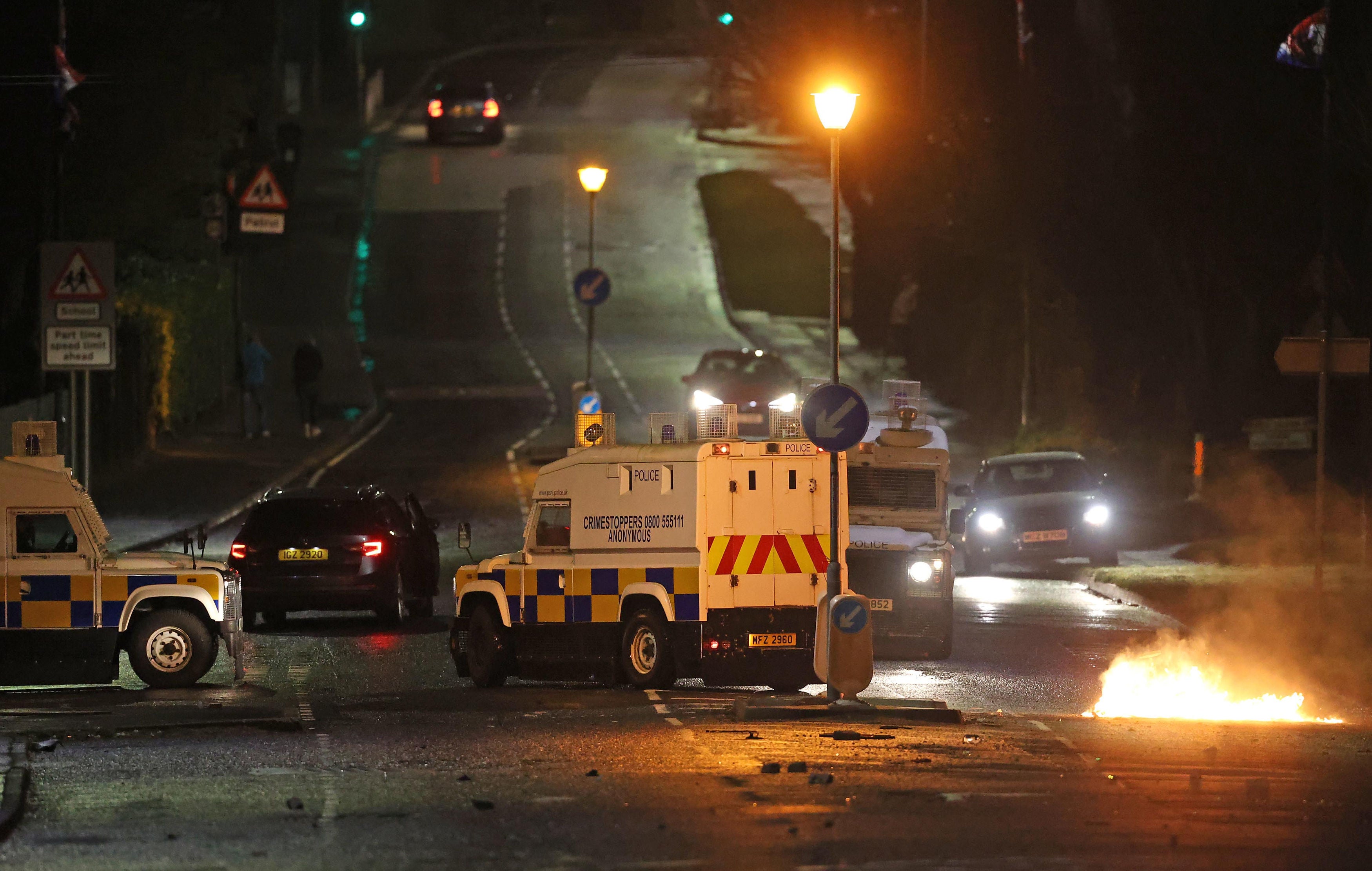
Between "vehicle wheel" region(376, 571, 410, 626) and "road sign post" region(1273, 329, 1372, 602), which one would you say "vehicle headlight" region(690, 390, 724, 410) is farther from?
"road sign post" region(1273, 329, 1372, 602)

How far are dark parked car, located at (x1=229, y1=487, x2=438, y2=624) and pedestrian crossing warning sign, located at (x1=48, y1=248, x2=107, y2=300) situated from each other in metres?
3.35

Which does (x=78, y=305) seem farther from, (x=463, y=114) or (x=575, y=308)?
(x=463, y=114)

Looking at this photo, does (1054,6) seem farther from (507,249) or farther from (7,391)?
(507,249)

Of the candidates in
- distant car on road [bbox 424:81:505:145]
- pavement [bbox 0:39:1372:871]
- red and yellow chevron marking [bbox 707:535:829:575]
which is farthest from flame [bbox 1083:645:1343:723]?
distant car on road [bbox 424:81:505:145]

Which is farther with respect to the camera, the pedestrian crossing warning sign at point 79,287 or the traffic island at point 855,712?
the pedestrian crossing warning sign at point 79,287

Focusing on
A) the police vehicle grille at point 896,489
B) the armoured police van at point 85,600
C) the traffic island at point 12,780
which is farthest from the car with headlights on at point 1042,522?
the traffic island at point 12,780

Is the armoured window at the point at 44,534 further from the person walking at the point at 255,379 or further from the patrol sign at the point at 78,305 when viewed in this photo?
the person walking at the point at 255,379

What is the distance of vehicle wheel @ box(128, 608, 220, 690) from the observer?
16469 millimetres

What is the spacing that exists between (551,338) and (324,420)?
11497 millimetres

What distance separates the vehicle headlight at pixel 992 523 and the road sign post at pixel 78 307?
443 inches

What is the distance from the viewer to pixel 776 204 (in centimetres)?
6625

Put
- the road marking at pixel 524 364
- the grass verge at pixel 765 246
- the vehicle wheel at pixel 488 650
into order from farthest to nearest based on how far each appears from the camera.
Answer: the grass verge at pixel 765 246 → the road marking at pixel 524 364 → the vehicle wheel at pixel 488 650

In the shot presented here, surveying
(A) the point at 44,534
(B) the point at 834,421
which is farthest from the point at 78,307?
(B) the point at 834,421

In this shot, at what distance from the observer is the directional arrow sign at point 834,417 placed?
50.3 feet
